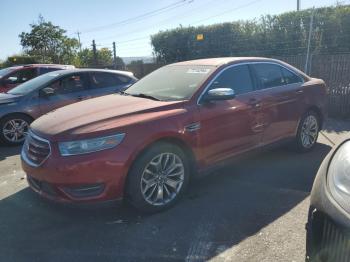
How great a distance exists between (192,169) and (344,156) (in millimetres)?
2070

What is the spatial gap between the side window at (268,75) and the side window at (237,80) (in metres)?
A: 0.22

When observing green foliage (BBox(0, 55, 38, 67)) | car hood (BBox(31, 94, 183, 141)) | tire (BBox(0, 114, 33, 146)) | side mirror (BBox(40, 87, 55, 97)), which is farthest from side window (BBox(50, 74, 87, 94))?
green foliage (BBox(0, 55, 38, 67))

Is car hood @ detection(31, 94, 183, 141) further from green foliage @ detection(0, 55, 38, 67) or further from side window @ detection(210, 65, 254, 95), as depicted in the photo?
green foliage @ detection(0, 55, 38, 67)

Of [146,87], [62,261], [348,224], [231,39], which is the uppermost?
[231,39]

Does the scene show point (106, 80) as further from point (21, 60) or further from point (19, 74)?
point (21, 60)

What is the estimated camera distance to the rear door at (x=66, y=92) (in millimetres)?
7445

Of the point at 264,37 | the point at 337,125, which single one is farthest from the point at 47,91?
the point at 264,37

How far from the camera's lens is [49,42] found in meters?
29.5

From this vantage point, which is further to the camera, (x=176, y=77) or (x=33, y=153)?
(x=176, y=77)

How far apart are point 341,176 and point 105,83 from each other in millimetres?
6569

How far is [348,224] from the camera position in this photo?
6.44ft

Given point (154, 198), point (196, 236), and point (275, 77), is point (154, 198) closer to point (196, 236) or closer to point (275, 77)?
A: point (196, 236)

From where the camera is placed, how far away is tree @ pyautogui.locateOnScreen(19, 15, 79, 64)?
29.1 meters

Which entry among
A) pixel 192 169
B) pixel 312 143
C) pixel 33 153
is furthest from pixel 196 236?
pixel 312 143
